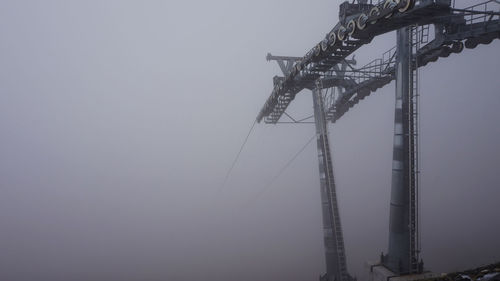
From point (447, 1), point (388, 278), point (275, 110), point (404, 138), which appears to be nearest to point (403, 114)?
point (404, 138)

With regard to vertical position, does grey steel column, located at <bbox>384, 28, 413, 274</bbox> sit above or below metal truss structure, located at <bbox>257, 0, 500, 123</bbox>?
below

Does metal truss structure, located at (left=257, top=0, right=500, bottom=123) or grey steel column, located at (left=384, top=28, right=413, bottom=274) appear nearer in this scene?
metal truss structure, located at (left=257, top=0, right=500, bottom=123)

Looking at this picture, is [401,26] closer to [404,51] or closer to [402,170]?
[404,51]

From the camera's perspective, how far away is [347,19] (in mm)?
10422

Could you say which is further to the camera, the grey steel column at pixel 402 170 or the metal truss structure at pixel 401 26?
the grey steel column at pixel 402 170

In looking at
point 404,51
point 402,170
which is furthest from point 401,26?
point 402,170

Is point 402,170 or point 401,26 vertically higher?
point 401,26

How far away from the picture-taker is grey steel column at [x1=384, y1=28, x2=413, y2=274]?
10.2 m

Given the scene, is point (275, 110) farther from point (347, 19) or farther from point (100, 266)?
point (100, 266)

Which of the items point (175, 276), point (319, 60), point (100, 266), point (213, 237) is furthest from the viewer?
Result: point (213, 237)

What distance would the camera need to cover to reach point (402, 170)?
10266 mm

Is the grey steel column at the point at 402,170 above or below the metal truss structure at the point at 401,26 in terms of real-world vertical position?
below

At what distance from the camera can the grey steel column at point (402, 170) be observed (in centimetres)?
1021

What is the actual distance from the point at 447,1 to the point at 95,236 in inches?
1754
